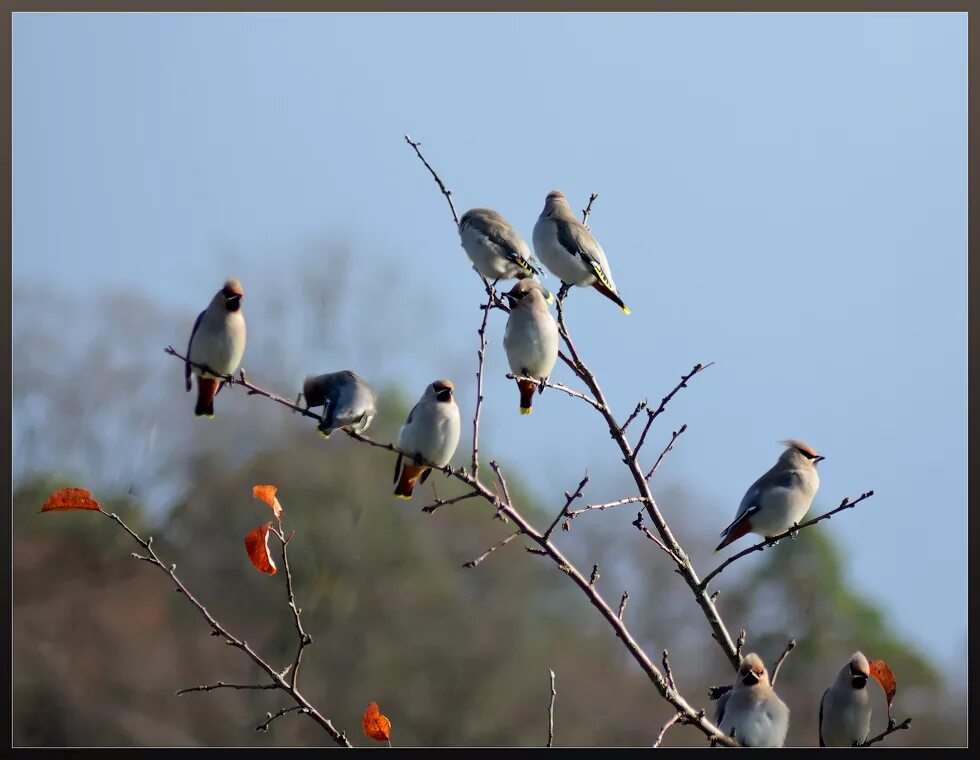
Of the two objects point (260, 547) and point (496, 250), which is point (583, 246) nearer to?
point (496, 250)

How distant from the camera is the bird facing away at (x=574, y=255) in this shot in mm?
5207

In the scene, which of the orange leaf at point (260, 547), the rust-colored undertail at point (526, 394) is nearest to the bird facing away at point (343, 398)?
the rust-colored undertail at point (526, 394)

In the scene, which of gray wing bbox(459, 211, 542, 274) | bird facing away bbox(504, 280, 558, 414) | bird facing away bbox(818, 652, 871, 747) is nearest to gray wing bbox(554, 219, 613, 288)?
gray wing bbox(459, 211, 542, 274)

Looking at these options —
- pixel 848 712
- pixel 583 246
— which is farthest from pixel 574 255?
pixel 848 712

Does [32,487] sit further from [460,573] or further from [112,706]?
[460,573]

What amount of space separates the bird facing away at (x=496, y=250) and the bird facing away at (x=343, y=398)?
1.02 meters

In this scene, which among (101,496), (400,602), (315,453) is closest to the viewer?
(101,496)

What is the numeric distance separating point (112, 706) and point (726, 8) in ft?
44.0

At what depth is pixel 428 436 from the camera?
419cm

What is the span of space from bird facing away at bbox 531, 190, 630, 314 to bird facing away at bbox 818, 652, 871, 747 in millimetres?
1711

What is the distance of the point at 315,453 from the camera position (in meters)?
14.6

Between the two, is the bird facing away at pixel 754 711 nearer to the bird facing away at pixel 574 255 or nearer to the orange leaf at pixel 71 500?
the orange leaf at pixel 71 500

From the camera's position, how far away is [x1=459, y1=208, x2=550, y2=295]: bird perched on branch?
529 centimetres

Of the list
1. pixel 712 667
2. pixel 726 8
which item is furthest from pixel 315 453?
pixel 726 8
